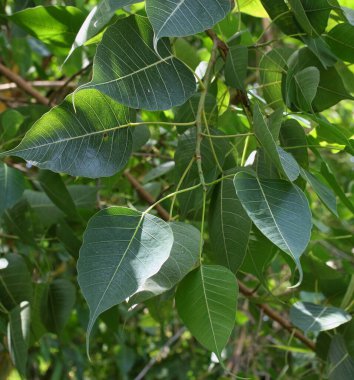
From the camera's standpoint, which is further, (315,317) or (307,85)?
(315,317)

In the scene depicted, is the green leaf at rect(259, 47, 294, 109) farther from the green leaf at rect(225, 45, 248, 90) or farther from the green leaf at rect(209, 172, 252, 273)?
the green leaf at rect(209, 172, 252, 273)

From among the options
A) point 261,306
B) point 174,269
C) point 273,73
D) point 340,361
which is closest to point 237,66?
point 273,73

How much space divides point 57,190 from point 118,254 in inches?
18.7

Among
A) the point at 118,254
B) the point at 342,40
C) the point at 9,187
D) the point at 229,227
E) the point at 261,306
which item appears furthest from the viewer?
the point at 261,306

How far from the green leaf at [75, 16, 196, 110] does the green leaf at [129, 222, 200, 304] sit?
153 millimetres

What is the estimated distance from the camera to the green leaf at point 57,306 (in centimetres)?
122

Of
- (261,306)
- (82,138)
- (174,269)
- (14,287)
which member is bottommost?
(261,306)

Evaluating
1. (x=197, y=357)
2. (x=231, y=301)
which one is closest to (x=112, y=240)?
(x=231, y=301)

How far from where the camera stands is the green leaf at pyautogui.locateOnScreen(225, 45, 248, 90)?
95cm

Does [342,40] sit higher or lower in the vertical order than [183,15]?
lower

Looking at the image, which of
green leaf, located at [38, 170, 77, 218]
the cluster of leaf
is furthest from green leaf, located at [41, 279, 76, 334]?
green leaf, located at [38, 170, 77, 218]

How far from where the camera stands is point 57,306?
123 centimetres

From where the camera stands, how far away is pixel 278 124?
79cm

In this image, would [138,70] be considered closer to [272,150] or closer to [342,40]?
[272,150]
